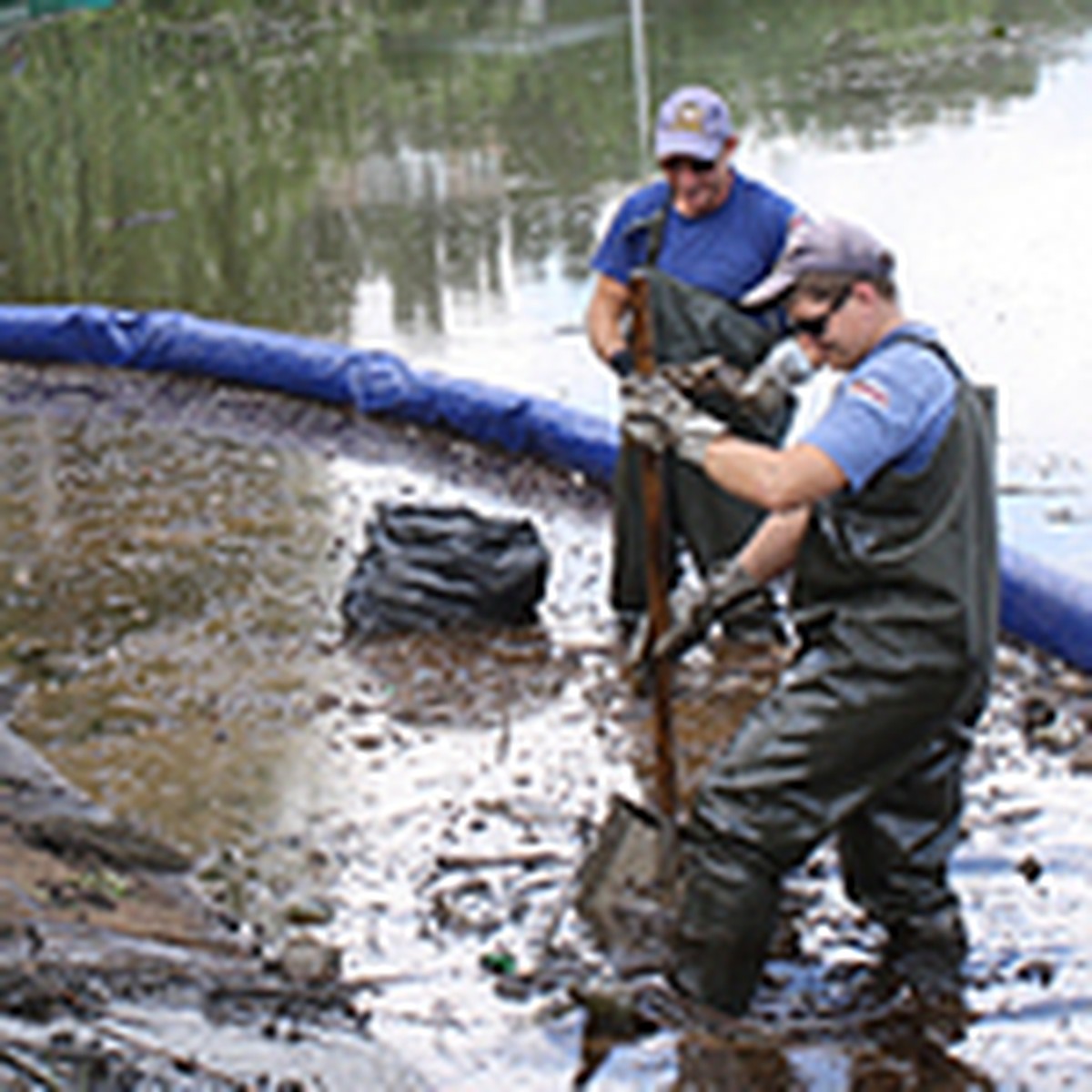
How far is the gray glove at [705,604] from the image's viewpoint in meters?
4.52

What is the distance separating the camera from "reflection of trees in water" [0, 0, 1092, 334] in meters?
12.1

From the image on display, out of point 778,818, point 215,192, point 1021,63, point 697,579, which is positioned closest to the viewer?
point 778,818

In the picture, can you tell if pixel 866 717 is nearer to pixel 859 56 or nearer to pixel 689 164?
pixel 689 164

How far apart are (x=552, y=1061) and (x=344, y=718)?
2.00 metres

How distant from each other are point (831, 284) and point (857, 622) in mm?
724

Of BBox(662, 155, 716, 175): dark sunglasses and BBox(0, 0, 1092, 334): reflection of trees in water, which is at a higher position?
BBox(662, 155, 716, 175): dark sunglasses

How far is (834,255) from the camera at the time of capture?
12.9ft

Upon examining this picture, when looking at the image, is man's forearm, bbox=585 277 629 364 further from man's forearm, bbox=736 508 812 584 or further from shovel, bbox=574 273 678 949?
man's forearm, bbox=736 508 812 584

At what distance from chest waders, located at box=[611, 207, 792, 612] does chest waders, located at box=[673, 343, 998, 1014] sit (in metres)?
1.66

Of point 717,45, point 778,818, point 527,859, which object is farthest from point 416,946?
point 717,45

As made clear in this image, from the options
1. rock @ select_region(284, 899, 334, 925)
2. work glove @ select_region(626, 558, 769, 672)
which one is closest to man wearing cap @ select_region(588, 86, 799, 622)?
work glove @ select_region(626, 558, 769, 672)

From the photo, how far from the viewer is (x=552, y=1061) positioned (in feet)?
13.9

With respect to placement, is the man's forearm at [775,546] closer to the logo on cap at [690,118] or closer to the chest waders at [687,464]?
the chest waders at [687,464]

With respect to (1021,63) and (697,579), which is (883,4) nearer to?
(1021,63)
